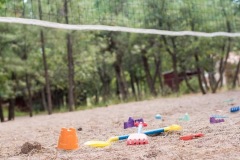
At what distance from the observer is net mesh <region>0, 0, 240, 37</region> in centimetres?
787

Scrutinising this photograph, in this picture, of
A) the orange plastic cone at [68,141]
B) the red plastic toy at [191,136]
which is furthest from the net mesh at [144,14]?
the red plastic toy at [191,136]

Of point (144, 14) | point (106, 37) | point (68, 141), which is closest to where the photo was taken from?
point (68, 141)

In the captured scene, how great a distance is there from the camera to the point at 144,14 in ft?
37.0

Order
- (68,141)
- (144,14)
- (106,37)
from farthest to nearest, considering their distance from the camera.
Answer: (106,37)
(144,14)
(68,141)

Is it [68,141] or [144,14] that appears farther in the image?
[144,14]

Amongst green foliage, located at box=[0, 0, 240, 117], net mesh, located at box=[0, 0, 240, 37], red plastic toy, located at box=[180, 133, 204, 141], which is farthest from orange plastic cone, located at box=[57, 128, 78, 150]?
green foliage, located at box=[0, 0, 240, 117]

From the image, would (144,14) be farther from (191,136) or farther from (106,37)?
(191,136)

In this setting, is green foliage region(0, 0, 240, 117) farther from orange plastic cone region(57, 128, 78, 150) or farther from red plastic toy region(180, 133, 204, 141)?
red plastic toy region(180, 133, 204, 141)

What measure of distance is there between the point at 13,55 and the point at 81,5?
15.5 feet

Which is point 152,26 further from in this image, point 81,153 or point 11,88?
point 81,153

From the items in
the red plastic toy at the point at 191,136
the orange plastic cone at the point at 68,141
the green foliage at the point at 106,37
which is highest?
the green foliage at the point at 106,37

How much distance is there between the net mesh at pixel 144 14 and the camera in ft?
25.8

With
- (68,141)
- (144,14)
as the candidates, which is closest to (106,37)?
(144,14)

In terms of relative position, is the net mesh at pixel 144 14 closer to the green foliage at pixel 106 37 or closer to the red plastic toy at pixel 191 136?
the green foliage at pixel 106 37
